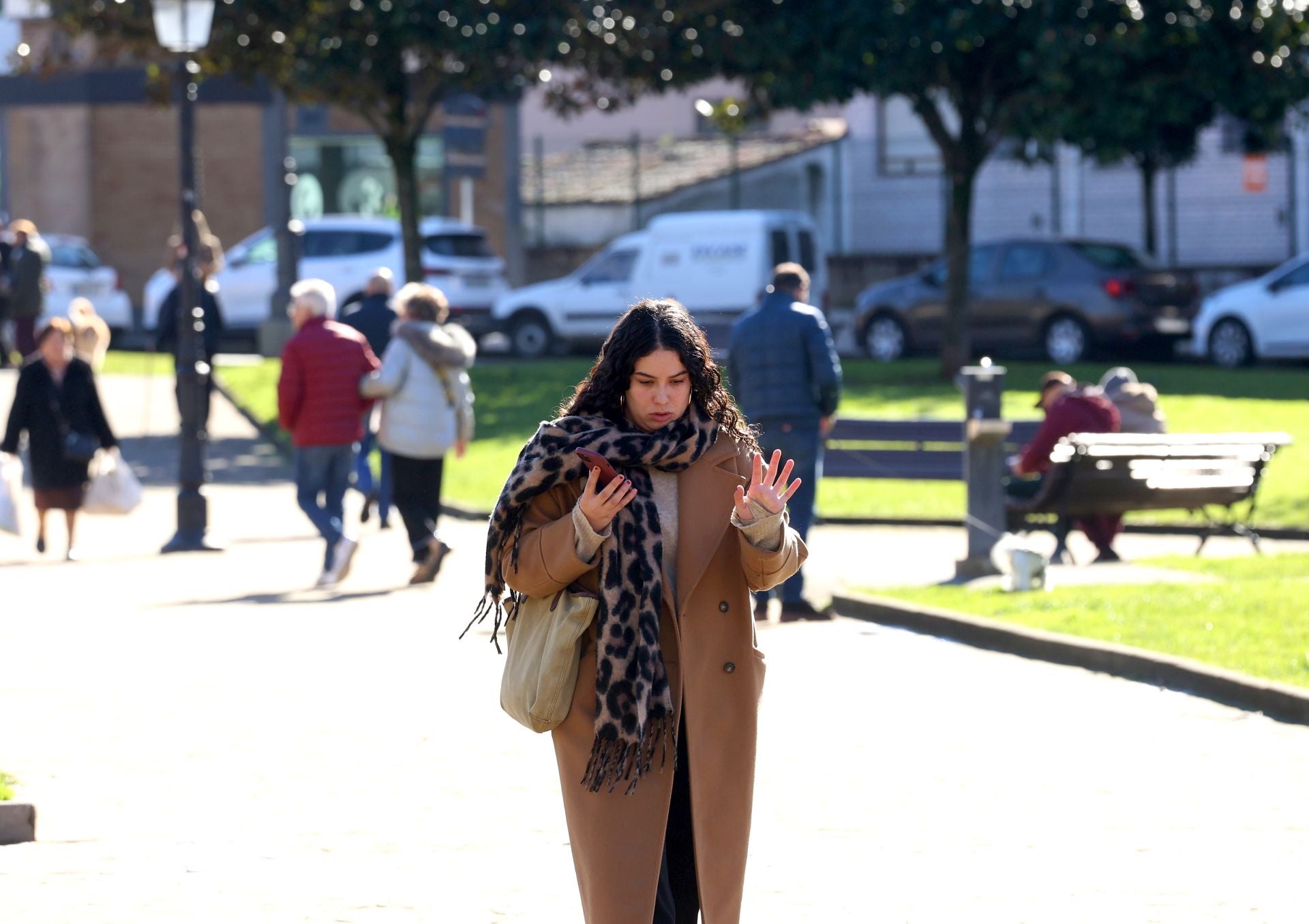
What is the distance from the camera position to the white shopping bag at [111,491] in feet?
48.4

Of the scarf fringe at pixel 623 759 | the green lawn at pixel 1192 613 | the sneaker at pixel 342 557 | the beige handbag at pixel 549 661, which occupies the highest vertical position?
the beige handbag at pixel 549 661

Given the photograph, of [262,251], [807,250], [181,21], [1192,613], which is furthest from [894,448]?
[262,251]

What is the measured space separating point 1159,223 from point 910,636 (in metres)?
27.2

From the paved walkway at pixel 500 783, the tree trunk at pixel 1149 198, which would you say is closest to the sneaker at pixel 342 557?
the paved walkway at pixel 500 783

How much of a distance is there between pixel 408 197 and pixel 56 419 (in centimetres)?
1104

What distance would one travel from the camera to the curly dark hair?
4.67m

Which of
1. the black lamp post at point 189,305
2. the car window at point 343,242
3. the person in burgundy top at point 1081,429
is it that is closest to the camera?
the person in burgundy top at point 1081,429

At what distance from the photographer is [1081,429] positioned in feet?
45.7

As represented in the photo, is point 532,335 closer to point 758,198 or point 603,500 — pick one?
point 758,198

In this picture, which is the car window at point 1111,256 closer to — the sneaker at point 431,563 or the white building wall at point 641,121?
the sneaker at point 431,563


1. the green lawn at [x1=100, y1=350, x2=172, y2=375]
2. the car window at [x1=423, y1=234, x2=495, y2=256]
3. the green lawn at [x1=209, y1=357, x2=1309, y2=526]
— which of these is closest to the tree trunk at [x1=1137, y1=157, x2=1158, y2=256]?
the green lawn at [x1=209, y1=357, x2=1309, y2=526]

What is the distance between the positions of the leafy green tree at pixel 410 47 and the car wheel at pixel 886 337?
5470 millimetres

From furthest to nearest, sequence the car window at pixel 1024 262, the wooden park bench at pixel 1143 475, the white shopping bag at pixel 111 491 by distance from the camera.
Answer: the car window at pixel 1024 262 → the white shopping bag at pixel 111 491 → the wooden park bench at pixel 1143 475

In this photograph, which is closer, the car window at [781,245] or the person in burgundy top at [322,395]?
the person in burgundy top at [322,395]
